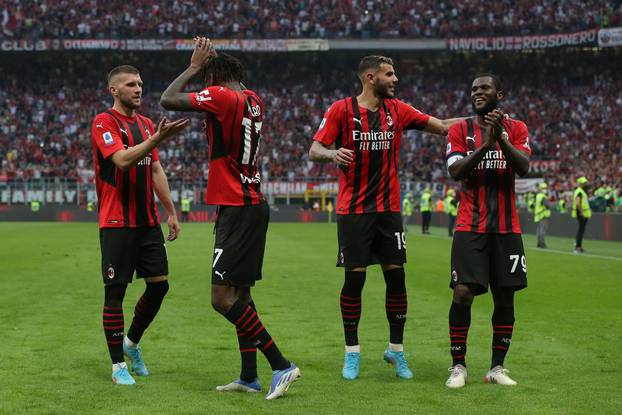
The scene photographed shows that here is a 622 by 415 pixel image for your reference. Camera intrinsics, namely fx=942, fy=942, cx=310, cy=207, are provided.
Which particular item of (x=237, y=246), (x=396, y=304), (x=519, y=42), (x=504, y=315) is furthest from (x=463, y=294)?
(x=519, y=42)

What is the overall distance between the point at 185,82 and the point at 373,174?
5.61 feet

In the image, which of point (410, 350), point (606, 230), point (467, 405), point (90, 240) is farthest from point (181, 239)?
point (467, 405)

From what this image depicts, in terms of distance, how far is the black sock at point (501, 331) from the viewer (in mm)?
7094

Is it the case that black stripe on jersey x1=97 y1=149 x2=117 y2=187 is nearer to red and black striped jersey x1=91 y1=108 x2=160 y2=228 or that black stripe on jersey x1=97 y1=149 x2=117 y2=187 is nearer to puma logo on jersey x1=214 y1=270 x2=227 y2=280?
red and black striped jersey x1=91 y1=108 x2=160 y2=228

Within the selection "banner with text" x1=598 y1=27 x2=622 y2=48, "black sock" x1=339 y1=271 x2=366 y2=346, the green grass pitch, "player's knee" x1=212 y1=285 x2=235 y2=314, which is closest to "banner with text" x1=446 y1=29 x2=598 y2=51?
"banner with text" x1=598 y1=27 x2=622 y2=48

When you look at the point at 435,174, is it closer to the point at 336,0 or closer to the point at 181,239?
the point at 336,0

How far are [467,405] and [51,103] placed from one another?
58372mm

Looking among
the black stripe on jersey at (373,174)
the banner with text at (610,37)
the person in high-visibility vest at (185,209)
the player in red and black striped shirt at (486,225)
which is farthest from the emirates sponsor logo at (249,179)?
the banner with text at (610,37)

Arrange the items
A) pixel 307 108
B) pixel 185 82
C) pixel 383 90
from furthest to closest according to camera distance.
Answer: pixel 307 108 < pixel 383 90 < pixel 185 82

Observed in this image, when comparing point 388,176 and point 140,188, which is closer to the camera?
point 140,188

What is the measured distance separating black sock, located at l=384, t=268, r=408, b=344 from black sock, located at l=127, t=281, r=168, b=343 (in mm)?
1784

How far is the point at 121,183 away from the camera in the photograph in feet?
23.8

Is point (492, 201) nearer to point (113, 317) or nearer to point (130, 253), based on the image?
point (130, 253)

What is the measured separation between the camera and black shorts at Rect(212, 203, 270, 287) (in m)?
6.59
